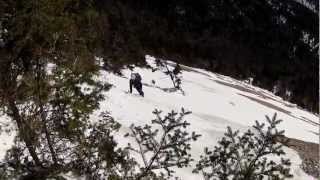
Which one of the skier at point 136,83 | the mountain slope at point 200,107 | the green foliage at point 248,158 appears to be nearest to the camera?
the green foliage at point 248,158

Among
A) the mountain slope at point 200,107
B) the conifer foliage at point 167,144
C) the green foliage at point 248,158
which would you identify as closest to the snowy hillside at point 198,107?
the mountain slope at point 200,107

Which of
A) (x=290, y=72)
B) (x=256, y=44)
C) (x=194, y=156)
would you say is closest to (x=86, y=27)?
(x=194, y=156)

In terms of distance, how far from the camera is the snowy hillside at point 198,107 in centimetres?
1381

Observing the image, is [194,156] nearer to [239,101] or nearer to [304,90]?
[239,101]

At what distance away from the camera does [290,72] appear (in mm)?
60750

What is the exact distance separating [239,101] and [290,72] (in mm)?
40354

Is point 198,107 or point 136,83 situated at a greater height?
point 136,83

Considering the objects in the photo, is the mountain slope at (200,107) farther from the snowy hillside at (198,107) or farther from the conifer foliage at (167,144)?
the conifer foliage at (167,144)

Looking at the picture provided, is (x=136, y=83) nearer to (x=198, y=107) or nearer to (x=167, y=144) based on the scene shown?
(x=198, y=107)

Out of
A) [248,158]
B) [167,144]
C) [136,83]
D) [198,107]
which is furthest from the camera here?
[198,107]

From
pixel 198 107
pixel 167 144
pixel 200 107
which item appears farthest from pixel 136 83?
pixel 167 144

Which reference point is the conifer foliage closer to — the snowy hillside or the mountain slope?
the snowy hillside

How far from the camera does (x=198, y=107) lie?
1784cm

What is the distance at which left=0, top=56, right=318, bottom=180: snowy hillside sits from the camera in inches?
544
